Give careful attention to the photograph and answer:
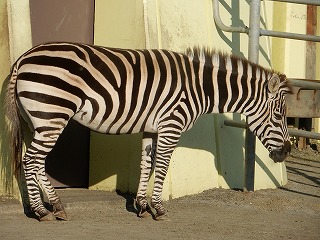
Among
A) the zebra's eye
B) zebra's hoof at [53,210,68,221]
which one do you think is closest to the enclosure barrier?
the zebra's eye

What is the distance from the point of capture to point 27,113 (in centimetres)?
704

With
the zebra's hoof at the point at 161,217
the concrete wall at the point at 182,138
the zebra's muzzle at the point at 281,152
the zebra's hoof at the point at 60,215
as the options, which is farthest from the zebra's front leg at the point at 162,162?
the zebra's muzzle at the point at 281,152

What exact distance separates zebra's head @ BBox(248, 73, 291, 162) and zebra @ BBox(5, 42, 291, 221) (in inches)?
0.4

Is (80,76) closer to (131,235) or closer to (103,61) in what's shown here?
(103,61)

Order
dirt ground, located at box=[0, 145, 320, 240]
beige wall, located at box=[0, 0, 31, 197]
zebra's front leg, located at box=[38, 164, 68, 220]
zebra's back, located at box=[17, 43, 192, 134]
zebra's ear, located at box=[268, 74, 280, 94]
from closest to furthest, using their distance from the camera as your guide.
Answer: dirt ground, located at box=[0, 145, 320, 240] < zebra's back, located at box=[17, 43, 192, 134] < zebra's front leg, located at box=[38, 164, 68, 220] < beige wall, located at box=[0, 0, 31, 197] < zebra's ear, located at box=[268, 74, 280, 94]

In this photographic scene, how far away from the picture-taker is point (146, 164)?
25.9 ft

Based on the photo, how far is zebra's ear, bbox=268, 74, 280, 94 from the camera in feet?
26.6

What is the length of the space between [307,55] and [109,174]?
527 cm

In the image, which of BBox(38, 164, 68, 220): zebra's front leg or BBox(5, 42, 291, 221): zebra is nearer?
BBox(5, 42, 291, 221): zebra

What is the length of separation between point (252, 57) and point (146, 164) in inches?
74.9

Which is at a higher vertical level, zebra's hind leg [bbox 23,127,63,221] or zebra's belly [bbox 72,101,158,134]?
zebra's belly [bbox 72,101,158,134]

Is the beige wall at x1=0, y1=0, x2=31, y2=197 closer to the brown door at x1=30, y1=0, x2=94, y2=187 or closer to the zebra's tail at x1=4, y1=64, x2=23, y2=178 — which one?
the zebra's tail at x1=4, y1=64, x2=23, y2=178

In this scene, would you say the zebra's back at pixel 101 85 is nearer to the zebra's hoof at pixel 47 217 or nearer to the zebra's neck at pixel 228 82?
the zebra's neck at pixel 228 82

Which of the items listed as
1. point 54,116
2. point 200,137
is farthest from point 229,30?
point 54,116
